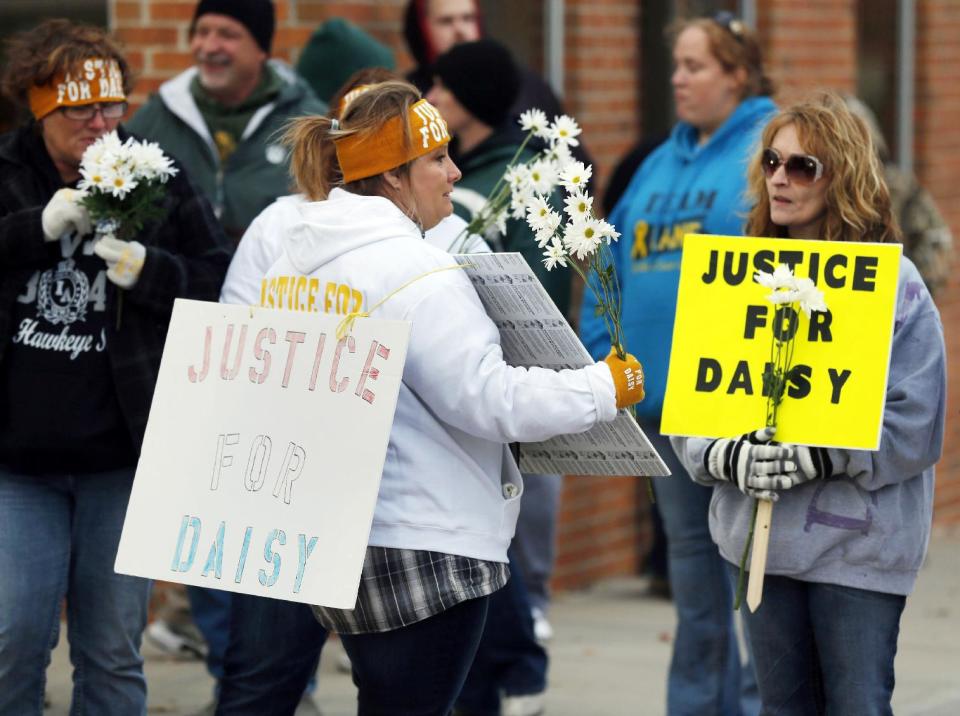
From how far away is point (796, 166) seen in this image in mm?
4117

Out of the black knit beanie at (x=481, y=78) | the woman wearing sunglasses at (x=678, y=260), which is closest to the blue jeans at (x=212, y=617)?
the woman wearing sunglasses at (x=678, y=260)

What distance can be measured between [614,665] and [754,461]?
10.0ft

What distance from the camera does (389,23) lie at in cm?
716

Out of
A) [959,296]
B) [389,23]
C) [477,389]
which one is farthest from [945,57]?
[477,389]

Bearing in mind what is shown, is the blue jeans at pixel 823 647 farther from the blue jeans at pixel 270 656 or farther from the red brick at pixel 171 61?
the red brick at pixel 171 61

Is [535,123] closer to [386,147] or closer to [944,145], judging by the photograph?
[386,147]

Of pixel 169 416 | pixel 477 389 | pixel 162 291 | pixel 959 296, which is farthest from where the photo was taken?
pixel 959 296

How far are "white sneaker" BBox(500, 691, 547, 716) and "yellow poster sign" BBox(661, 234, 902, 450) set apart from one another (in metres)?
2.02

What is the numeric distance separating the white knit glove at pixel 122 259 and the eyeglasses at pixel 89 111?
0.36 meters

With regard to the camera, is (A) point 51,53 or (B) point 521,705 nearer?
(A) point 51,53

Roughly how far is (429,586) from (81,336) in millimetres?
1270

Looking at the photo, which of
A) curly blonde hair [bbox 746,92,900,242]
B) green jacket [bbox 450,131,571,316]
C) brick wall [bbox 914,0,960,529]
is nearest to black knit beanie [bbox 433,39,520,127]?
green jacket [bbox 450,131,571,316]

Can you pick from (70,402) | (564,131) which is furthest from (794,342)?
(70,402)

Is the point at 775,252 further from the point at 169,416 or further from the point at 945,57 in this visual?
the point at 945,57
